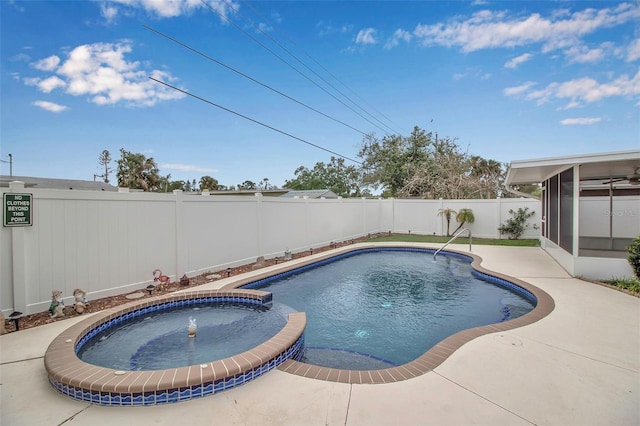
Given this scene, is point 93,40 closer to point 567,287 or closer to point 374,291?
point 374,291

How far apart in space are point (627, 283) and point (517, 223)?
9.12 meters

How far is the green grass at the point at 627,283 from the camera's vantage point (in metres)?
6.34

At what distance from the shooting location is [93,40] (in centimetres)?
835

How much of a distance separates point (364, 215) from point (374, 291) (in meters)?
9.43

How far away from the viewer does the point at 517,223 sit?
49.9ft

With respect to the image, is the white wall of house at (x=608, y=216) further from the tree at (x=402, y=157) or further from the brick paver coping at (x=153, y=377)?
the brick paver coping at (x=153, y=377)

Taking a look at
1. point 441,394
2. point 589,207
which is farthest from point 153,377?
point 589,207

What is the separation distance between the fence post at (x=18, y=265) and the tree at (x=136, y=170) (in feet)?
98.4

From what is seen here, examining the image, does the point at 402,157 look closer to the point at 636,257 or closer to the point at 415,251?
the point at 415,251

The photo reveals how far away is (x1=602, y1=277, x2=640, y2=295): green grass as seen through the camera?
6343 millimetres

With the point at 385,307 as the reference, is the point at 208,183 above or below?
above

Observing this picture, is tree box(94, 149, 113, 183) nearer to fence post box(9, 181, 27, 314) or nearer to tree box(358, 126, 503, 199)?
tree box(358, 126, 503, 199)

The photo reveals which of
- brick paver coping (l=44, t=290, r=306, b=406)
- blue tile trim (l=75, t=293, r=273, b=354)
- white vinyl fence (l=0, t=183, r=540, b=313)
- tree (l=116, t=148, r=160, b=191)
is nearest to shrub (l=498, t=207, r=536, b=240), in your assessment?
white vinyl fence (l=0, t=183, r=540, b=313)

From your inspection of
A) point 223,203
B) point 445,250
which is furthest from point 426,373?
point 445,250
